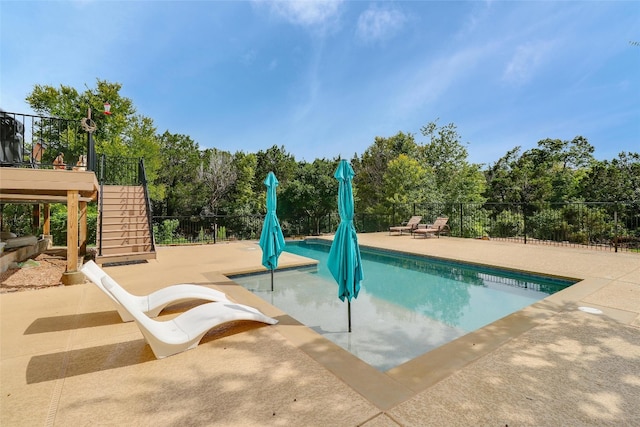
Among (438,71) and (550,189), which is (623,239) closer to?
(550,189)

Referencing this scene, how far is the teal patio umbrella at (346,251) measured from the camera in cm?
355

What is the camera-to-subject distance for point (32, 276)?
236 inches

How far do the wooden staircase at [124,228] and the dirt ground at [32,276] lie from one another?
36.0 inches

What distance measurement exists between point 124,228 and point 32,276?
2.36 m

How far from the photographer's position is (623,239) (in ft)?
42.8

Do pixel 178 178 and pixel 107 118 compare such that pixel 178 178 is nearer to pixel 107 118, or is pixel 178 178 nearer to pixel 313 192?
pixel 107 118

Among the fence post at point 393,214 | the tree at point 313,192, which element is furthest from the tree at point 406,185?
the tree at point 313,192

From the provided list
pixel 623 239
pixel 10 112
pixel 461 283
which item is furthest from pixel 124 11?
pixel 623 239

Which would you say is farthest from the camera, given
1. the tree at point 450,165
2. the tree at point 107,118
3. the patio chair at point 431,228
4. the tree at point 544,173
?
the tree at point 544,173

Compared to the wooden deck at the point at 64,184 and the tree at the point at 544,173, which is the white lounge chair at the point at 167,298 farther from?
the tree at the point at 544,173

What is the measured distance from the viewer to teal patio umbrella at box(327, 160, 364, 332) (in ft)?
11.7

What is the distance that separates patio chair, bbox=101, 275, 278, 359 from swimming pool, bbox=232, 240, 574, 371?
1.26 m

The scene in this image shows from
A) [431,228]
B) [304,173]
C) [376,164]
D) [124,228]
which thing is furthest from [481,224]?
[124,228]

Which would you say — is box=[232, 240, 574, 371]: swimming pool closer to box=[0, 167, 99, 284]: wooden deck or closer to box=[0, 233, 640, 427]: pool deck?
box=[0, 233, 640, 427]: pool deck
